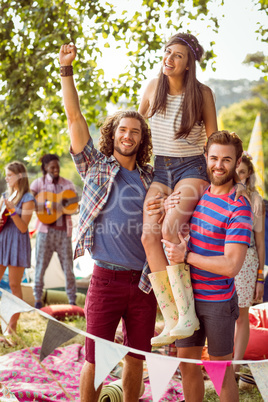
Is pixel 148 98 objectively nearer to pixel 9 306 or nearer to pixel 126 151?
pixel 126 151

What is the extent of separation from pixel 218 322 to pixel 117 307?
23.4 inches

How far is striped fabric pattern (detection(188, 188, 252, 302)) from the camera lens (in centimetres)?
232

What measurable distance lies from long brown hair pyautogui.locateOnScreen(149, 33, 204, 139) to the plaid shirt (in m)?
0.40

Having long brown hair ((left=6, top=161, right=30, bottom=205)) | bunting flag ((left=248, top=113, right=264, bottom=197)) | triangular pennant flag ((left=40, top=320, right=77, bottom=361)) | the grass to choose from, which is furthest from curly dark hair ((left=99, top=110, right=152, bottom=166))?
bunting flag ((left=248, top=113, right=264, bottom=197))

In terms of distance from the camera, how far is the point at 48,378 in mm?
3805

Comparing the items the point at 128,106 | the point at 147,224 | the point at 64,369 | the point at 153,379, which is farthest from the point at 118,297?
the point at 128,106

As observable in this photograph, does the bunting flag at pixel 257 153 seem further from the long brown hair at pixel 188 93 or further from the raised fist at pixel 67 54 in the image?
the raised fist at pixel 67 54

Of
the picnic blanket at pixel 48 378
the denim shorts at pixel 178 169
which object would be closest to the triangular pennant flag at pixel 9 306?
the picnic blanket at pixel 48 378

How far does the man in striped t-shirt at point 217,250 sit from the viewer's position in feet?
7.70

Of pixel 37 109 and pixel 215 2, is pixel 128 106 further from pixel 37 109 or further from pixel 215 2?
pixel 215 2

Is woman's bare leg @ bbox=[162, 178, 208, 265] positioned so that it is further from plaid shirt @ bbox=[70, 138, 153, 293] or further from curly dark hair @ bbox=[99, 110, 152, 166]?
curly dark hair @ bbox=[99, 110, 152, 166]

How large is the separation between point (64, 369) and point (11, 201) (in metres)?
1.80

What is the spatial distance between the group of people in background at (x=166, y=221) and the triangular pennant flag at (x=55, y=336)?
352 millimetres

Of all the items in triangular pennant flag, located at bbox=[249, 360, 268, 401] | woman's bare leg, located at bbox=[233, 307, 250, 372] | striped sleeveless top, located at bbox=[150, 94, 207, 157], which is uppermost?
striped sleeveless top, located at bbox=[150, 94, 207, 157]
